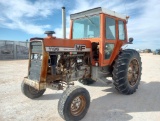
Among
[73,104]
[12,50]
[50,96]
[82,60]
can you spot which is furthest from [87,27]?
[12,50]

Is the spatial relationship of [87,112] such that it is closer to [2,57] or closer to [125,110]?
[125,110]

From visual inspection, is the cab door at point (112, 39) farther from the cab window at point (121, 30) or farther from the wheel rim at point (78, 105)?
the wheel rim at point (78, 105)

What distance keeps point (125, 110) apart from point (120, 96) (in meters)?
1.30

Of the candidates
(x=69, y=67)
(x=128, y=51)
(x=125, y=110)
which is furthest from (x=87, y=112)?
(x=128, y=51)

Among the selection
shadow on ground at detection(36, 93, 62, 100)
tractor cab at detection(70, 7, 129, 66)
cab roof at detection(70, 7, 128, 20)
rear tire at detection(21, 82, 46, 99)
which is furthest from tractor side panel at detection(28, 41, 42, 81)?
cab roof at detection(70, 7, 128, 20)

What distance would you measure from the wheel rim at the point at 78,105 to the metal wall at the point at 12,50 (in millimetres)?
22968

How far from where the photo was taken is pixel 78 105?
15.3ft

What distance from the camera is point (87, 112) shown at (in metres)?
4.93

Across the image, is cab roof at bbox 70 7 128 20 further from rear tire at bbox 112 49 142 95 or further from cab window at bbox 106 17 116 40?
rear tire at bbox 112 49 142 95

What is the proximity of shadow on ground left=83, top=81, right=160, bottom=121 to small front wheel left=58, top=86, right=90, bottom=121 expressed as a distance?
0.22 meters

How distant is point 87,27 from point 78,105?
110 inches

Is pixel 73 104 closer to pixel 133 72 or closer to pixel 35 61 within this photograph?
pixel 35 61

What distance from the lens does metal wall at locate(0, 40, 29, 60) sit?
83.6 feet

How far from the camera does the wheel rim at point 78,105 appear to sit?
454cm
